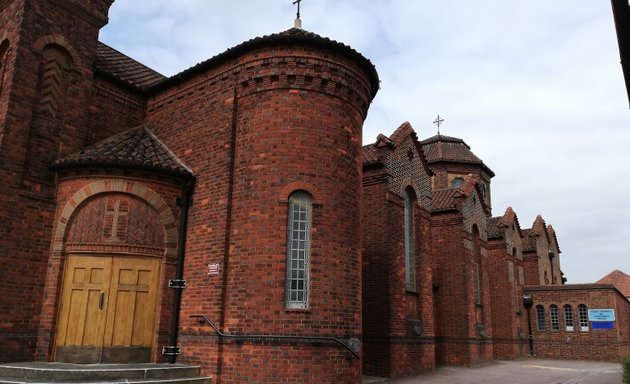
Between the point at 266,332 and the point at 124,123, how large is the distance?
722cm

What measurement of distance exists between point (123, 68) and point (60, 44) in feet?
8.89

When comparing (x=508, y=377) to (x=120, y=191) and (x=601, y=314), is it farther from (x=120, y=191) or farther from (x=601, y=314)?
(x=601, y=314)

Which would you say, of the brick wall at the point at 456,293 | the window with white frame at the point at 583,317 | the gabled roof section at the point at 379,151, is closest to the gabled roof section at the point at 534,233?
the window with white frame at the point at 583,317

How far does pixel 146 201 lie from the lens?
38.4 ft

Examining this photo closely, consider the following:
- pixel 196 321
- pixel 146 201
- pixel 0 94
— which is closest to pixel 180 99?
pixel 146 201

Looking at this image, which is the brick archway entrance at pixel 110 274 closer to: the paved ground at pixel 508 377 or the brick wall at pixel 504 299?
the paved ground at pixel 508 377

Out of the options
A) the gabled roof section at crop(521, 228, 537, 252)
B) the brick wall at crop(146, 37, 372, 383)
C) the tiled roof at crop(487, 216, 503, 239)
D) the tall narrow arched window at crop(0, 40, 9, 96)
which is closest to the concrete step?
the brick wall at crop(146, 37, 372, 383)

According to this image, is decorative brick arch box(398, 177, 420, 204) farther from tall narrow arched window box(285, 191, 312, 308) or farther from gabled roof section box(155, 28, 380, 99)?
tall narrow arched window box(285, 191, 312, 308)

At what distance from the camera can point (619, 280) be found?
62094 millimetres

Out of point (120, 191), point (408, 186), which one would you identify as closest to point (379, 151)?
point (408, 186)

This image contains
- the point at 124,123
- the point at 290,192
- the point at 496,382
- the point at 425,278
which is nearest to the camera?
the point at 290,192

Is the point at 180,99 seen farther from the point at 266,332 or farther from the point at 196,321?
the point at 266,332

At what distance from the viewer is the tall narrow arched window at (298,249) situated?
10.9 metres

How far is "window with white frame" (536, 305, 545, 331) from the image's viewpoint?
31203 mm
